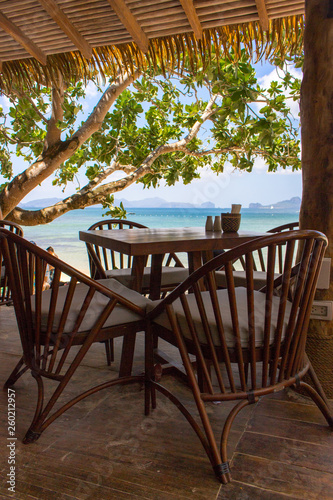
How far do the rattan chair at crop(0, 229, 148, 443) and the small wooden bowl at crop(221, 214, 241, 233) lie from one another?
3.24 ft

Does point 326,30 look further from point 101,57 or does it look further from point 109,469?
point 109,469

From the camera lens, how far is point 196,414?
163cm

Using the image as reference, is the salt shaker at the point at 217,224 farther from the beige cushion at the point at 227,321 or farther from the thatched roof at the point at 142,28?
the thatched roof at the point at 142,28

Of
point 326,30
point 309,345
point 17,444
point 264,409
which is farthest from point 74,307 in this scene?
point 326,30

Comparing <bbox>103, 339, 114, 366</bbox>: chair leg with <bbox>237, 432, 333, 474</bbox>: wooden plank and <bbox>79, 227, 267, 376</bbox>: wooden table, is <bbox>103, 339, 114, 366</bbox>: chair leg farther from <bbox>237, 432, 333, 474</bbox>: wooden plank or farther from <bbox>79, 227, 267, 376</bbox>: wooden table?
<bbox>237, 432, 333, 474</bbox>: wooden plank

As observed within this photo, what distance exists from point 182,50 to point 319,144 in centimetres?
135

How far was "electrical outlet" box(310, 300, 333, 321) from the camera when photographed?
1.78m

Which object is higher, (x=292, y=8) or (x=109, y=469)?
(x=292, y=8)

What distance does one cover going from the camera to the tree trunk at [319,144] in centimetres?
171

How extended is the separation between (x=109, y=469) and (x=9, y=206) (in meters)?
3.47

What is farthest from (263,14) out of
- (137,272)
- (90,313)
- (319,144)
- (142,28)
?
(90,313)

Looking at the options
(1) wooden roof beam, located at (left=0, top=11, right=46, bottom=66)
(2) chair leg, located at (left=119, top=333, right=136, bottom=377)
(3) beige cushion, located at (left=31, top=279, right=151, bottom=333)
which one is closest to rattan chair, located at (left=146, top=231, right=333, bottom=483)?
(3) beige cushion, located at (left=31, top=279, right=151, bottom=333)

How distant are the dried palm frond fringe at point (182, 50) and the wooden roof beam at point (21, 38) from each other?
0.60 ft

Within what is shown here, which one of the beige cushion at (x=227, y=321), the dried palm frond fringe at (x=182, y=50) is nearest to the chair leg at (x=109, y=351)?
the beige cushion at (x=227, y=321)
